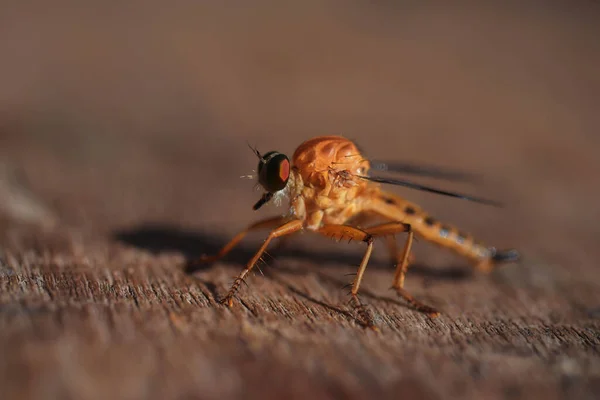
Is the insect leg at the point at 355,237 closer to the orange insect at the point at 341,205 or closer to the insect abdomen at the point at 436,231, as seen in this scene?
the orange insect at the point at 341,205

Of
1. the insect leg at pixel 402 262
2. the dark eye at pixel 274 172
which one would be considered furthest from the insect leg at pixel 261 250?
the insect leg at pixel 402 262

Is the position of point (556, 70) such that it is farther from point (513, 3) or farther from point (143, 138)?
point (143, 138)

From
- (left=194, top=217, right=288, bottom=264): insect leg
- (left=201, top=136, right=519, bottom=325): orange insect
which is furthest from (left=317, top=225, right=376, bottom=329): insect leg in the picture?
(left=194, top=217, right=288, bottom=264): insect leg

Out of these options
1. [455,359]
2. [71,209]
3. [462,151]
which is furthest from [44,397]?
[462,151]

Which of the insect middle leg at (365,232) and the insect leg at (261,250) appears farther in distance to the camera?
the insect middle leg at (365,232)

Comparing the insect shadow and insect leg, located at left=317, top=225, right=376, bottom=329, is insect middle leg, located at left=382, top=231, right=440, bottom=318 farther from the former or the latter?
the insect shadow

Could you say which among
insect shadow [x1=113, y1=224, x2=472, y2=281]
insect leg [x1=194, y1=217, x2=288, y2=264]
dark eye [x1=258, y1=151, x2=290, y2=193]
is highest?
dark eye [x1=258, y1=151, x2=290, y2=193]
